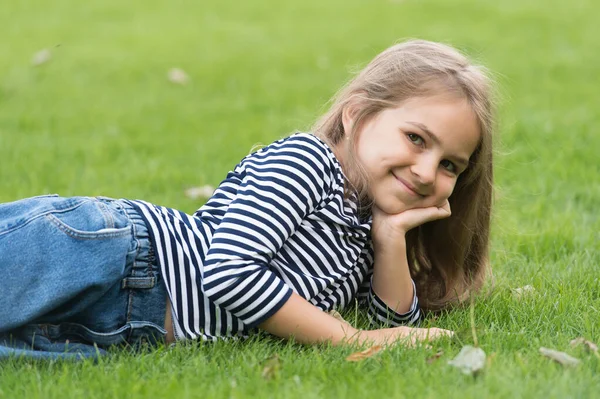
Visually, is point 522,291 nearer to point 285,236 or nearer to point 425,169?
point 425,169

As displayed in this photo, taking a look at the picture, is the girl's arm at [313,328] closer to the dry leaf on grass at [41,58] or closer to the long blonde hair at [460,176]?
the long blonde hair at [460,176]

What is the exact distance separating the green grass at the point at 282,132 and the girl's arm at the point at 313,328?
45 mm

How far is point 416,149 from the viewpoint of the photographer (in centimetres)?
254

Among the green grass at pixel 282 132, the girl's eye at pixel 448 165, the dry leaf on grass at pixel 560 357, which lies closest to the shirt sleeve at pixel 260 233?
the green grass at pixel 282 132

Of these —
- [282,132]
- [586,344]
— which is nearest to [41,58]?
[282,132]

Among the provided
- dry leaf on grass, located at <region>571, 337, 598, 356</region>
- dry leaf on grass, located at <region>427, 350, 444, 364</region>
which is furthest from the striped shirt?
dry leaf on grass, located at <region>571, 337, 598, 356</region>

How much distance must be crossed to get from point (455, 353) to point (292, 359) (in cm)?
41

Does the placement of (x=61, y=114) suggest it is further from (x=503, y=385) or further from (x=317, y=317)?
(x=503, y=385)

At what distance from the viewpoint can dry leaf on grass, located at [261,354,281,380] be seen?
6.99 feet

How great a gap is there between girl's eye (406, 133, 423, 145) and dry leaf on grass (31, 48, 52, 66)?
5.48 m

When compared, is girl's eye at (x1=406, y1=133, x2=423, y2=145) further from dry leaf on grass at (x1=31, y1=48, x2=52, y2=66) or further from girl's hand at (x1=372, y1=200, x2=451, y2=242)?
dry leaf on grass at (x1=31, y1=48, x2=52, y2=66)

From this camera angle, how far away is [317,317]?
242cm

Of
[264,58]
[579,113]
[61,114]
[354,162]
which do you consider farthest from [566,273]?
[264,58]

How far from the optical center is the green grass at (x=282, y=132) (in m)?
2.14
